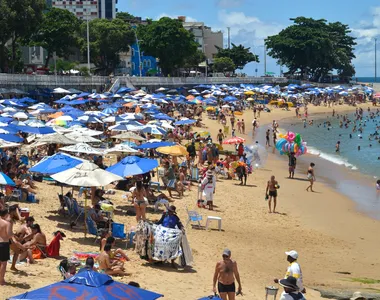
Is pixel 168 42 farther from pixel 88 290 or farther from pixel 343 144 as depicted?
pixel 88 290

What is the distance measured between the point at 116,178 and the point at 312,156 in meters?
23.9

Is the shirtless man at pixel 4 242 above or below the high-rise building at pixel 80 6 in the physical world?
below

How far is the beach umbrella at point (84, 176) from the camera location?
42.9 feet

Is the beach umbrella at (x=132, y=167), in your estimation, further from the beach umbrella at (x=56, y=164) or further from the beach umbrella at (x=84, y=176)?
the beach umbrella at (x=84, y=176)

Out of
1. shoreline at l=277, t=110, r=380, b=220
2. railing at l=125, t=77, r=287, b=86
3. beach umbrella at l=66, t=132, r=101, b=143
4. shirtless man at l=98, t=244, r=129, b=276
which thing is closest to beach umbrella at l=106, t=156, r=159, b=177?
shirtless man at l=98, t=244, r=129, b=276

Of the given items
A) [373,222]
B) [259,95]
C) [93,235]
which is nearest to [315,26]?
[259,95]

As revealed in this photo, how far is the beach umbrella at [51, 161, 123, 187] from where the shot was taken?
13.1m

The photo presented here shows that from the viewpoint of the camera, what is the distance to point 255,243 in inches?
595

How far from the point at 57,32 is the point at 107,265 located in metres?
50.8

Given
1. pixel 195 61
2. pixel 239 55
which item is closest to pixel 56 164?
pixel 195 61

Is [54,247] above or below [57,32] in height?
below

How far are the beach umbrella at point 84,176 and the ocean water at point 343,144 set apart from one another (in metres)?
18.7

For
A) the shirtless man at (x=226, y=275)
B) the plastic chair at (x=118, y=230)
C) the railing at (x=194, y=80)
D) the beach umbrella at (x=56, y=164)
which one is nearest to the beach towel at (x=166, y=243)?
the plastic chair at (x=118, y=230)

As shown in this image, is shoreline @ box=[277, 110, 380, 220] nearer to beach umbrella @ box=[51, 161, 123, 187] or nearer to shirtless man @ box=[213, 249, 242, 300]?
beach umbrella @ box=[51, 161, 123, 187]
